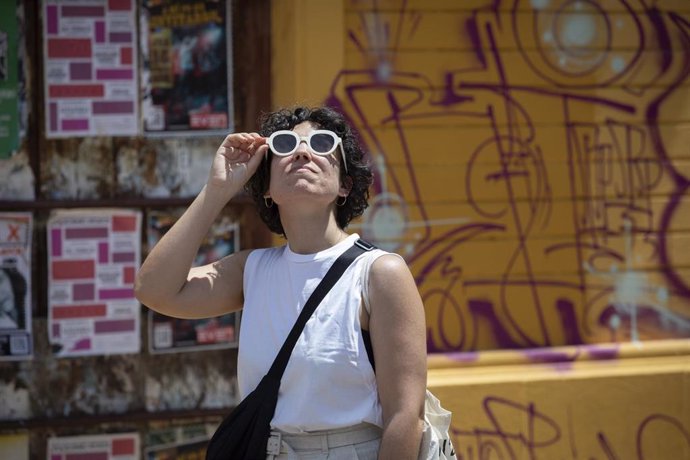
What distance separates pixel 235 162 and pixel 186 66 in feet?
6.83

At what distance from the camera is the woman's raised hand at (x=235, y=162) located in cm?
266

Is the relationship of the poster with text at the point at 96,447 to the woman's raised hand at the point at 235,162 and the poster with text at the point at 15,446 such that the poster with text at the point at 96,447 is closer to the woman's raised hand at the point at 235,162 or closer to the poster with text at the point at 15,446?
the poster with text at the point at 15,446

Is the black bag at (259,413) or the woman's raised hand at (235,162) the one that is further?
the woman's raised hand at (235,162)

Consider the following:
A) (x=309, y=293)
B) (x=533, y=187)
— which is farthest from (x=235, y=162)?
(x=533, y=187)

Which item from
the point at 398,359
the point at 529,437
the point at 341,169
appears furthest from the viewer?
the point at 529,437

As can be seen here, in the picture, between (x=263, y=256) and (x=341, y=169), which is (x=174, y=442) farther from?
(x=341, y=169)

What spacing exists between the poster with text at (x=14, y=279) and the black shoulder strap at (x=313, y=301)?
257 cm

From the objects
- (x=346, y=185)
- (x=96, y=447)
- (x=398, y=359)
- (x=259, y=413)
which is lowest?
(x=96, y=447)

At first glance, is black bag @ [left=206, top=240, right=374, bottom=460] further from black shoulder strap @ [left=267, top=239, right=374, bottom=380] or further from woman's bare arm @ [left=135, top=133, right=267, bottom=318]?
woman's bare arm @ [left=135, top=133, right=267, bottom=318]

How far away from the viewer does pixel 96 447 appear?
4586 mm

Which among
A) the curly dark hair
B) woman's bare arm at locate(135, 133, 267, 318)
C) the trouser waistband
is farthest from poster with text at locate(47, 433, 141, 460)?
the trouser waistband

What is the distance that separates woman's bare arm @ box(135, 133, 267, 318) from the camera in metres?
2.61

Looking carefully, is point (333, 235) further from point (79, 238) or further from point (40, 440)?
point (40, 440)

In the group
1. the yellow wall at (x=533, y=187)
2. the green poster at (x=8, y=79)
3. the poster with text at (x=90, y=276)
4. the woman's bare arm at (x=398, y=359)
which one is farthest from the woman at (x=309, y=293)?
the green poster at (x=8, y=79)
